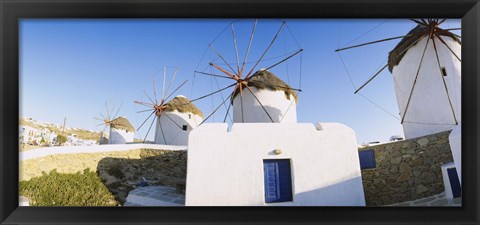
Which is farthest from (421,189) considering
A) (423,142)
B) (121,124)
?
(121,124)

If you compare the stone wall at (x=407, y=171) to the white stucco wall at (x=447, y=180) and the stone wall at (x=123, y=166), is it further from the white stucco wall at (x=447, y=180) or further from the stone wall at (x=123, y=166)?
the stone wall at (x=123, y=166)

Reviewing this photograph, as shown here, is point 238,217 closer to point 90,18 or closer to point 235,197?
point 90,18

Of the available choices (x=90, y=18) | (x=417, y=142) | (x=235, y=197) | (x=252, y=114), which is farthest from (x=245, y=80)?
(x=90, y=18)

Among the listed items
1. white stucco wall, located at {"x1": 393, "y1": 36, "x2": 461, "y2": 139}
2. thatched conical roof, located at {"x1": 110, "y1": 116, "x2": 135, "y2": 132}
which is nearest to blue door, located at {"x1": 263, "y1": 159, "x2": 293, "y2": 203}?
white stucco wall, located at {"x1": 393, "y1": 36, "x2": 461, "y2": 139}

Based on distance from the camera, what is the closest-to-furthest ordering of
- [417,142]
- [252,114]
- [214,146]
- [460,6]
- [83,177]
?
[460,6] → [214,146] → [417,142] → [83,177] → [252,114]

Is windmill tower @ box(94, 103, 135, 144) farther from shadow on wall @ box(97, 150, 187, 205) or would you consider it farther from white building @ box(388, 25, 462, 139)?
white building @ box(388, 25, 462, 139)

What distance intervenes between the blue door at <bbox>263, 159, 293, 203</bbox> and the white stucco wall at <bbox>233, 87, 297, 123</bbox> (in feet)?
17.5

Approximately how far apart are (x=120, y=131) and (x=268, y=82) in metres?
11.6

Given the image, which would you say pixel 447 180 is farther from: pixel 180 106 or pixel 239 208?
pixel 180 106

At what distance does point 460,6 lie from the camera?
60.9 inches

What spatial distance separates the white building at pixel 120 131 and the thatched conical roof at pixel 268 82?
33.4 feet

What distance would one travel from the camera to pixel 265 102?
1026 centimetres

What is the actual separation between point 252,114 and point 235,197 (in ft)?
19.5

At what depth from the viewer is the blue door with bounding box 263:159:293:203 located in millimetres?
4531
